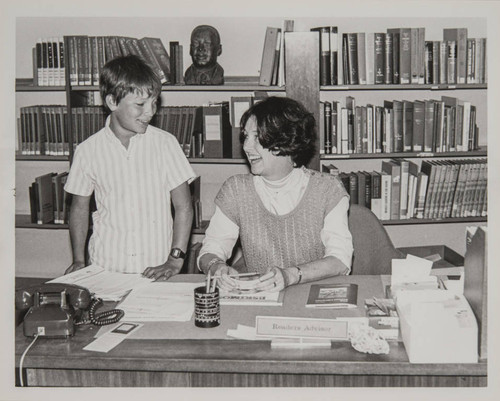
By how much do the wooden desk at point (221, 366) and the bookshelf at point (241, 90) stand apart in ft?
7.66

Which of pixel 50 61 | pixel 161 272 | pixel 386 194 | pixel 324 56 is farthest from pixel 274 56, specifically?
pixel 161 272

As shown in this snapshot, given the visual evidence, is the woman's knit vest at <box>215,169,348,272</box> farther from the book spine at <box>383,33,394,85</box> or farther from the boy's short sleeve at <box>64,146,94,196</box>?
the book spine at <box>383,33,394,85</box>

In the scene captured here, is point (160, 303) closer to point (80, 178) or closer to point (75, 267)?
point (75, 267)

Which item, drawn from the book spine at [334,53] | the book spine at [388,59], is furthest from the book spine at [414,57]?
the book spine at [334,53]

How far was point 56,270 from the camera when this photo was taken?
471 cm

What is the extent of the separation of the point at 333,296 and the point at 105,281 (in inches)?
29.7

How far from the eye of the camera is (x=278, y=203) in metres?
2.45

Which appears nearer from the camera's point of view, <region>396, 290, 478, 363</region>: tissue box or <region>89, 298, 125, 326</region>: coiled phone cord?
<region>396, 290, 478, 363</region>: tissue box

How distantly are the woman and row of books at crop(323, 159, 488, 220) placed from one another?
1647 mm

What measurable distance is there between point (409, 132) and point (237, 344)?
2.66 m

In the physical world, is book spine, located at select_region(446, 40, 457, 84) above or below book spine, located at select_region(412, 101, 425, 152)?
above

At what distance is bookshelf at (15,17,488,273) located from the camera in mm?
4000

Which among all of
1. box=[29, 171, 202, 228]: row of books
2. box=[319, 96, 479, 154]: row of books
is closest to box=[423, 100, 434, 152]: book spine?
box=[319, 96, 479, 154]: row of books

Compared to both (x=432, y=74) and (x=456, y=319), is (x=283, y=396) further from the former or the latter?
(x=432, y=74)
